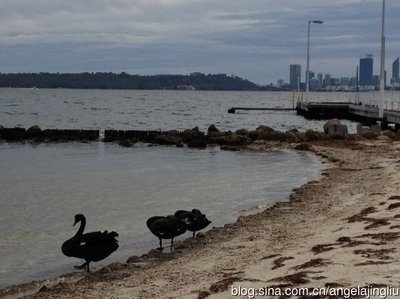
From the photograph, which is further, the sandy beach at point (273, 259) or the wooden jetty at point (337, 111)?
the wooden jetty at point (337, 111)

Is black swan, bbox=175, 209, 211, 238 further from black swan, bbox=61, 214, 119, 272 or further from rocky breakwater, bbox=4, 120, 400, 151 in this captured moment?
rocky breakwater, bbox=4, 120, 400, 151

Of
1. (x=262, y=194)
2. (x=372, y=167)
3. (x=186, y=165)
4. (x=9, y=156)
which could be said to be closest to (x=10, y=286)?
(x=262, y=194)

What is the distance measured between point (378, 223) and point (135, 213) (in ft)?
23.5

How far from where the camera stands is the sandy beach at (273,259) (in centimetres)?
818

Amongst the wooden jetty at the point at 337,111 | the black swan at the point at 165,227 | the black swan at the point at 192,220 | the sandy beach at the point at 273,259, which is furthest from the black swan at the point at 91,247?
the wooden jetty at the point at 337,111

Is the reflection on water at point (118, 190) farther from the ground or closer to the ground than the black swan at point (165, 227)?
closer to the ground

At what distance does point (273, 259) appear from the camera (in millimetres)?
10047

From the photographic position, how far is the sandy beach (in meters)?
8.18

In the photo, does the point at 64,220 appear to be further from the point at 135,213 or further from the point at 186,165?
the point at 186,165

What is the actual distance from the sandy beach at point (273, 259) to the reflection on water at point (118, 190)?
3.75ft

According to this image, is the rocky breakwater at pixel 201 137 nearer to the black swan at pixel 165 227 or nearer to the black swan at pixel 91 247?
the black swan at pixel 165 227

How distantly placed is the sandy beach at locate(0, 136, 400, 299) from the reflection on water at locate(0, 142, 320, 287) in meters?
1.14

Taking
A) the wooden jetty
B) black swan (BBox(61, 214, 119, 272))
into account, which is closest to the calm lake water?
black swan (BBox(61, 214, 119, 272))

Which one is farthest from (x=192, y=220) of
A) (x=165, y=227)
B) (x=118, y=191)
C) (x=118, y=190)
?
(x=118, y=190)
